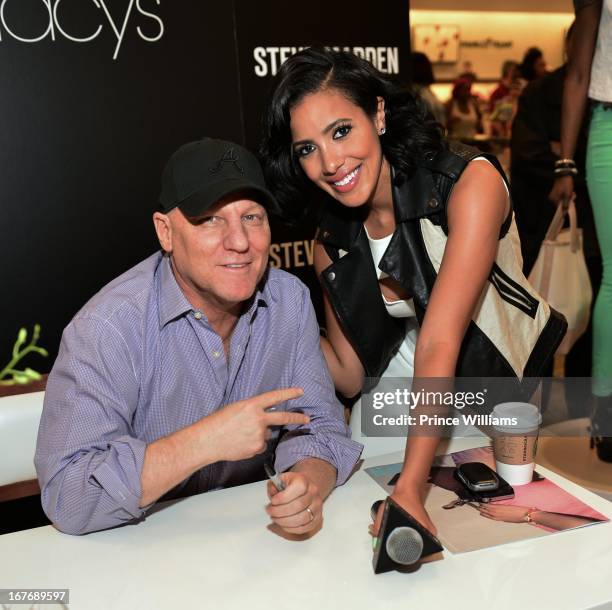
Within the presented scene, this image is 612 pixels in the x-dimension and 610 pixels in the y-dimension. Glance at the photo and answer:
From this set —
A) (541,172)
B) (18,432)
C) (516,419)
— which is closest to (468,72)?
(541,172)

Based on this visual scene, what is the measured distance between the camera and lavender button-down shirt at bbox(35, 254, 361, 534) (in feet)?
4.64

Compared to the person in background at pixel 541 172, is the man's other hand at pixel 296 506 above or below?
below

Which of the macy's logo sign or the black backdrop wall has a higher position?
the macy's logo sign

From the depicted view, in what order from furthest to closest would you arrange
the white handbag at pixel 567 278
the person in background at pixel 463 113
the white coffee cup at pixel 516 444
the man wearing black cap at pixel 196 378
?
the person in background at pixel 463 113, the white handbag at pixel 567 278, the white coffee cup at pixel 516 444, the man wearing black cap at pixel 196 378

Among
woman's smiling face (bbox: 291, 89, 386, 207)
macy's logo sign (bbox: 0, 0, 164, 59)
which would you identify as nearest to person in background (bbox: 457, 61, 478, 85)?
macy's logo sign (bbox: 0, 0, 164, 59)

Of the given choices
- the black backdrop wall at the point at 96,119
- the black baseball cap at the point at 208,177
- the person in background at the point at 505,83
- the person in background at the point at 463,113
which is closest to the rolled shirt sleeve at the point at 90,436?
the black baseball cap at the point at 208,177

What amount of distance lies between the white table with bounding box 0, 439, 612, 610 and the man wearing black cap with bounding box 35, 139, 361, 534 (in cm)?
5

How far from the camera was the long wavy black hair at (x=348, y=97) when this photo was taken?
200 centimetres

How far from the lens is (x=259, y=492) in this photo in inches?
59.2

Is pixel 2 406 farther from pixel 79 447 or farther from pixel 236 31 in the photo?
pixel 236 31

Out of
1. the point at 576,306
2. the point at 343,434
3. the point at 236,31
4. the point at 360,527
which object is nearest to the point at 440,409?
the point at 343,434

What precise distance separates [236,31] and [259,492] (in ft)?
8.27

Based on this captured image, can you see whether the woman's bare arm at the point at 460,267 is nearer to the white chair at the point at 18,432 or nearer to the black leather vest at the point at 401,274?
the black leather vest at the point at 401,274

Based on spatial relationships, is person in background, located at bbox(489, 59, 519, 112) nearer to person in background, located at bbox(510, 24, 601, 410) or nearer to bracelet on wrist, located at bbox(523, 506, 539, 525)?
person in background, located at bbox(510, 24, 601, 410)
